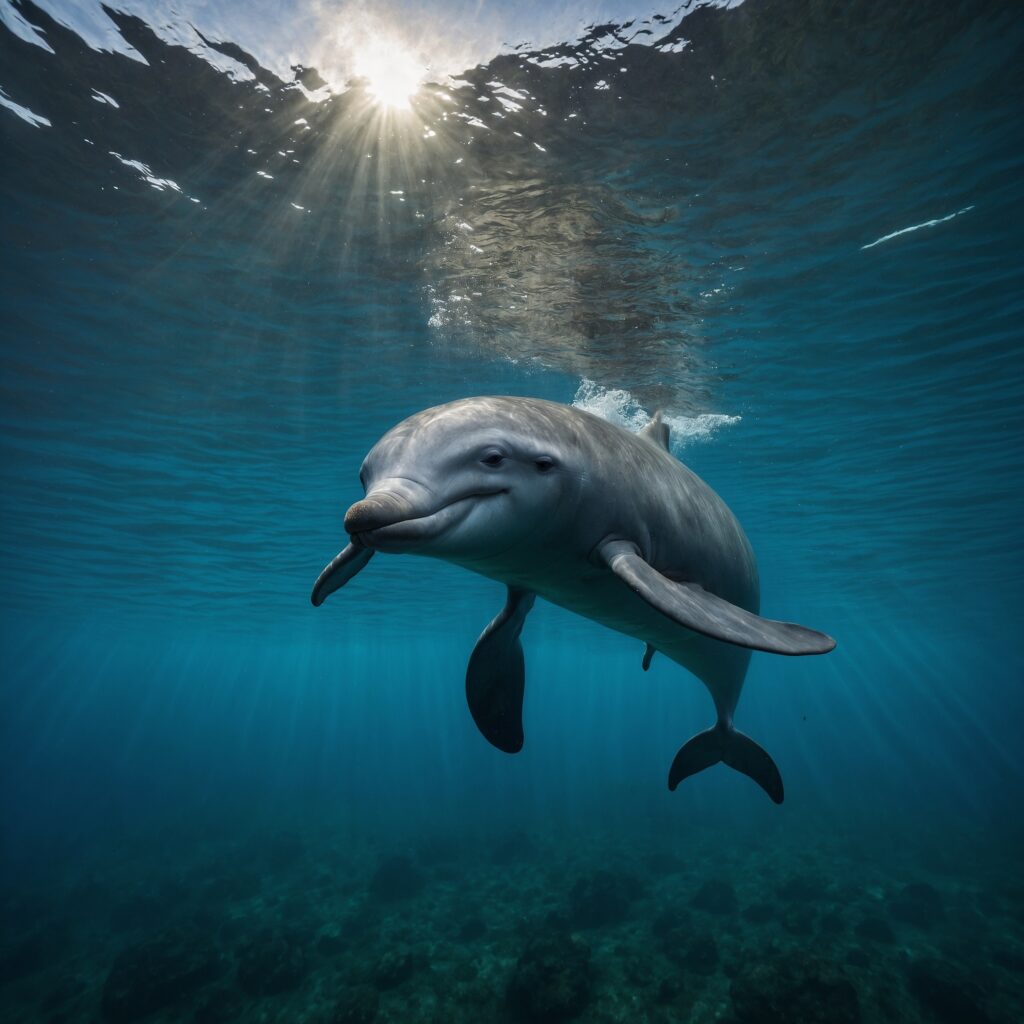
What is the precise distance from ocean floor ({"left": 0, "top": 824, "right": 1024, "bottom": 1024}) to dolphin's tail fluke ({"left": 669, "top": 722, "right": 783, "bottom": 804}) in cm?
421

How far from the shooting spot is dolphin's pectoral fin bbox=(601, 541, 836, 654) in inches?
91.1

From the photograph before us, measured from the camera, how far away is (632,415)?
13.8 m

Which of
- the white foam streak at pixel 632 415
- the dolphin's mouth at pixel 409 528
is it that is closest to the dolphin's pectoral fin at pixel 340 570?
the dolphin's mouth at pixel 409 528

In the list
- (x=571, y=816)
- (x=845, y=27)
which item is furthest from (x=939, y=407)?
(x=571, y=816)

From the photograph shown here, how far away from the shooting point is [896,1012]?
9.48 m

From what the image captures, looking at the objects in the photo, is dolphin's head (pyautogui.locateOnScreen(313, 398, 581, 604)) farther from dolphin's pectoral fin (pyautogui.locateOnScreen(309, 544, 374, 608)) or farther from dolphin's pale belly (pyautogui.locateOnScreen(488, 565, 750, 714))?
dolphin's pale belly (pyautogui.locateOnScreen(488, 565, 750, 714))

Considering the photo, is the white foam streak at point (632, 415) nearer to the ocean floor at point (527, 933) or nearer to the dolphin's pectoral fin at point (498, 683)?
the dolphin's pectoral fin at point (498, 683)

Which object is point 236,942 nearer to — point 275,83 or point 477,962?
point 477,962

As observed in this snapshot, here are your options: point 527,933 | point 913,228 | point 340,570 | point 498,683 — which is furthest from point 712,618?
point 527,933

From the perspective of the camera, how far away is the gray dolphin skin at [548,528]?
239 cm

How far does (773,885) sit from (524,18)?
21811mm

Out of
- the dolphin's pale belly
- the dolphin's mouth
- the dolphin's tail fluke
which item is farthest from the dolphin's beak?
the dolphin's tail fluke

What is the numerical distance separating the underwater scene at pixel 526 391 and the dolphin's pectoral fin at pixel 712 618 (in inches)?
1.1

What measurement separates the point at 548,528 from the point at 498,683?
2222 mm
